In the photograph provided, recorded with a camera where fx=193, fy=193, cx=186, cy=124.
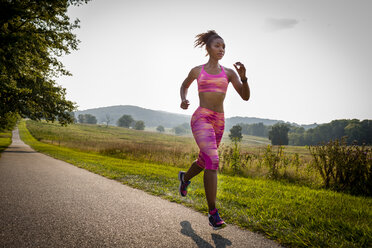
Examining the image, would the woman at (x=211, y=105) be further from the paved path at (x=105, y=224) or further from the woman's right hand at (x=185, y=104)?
the paved path at (x=105, y=224)

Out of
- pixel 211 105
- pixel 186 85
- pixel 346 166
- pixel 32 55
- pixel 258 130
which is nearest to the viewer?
pixel 211 105

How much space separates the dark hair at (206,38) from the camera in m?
2.96

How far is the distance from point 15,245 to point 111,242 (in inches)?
33.9

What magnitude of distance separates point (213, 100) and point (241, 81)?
49cm

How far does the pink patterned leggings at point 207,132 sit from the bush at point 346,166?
200 inches

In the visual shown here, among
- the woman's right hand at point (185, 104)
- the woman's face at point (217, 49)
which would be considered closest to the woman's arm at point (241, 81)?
the woman's face at point (217, 49)

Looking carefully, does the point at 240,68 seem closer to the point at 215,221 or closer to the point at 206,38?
the point at 206,38

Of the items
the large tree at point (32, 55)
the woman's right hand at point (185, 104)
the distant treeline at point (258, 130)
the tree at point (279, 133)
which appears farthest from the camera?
the distant treeline at point (258, 130)

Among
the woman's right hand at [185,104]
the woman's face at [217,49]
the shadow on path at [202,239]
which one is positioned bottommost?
the shadow on path at [202,239]

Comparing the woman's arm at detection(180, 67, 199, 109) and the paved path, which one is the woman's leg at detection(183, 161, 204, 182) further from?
the woman's arm at detection(180, 67, 199, 109)

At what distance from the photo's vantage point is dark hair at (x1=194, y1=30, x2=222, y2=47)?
2.96 meters

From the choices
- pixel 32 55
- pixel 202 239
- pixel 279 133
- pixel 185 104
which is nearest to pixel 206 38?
pixel 185 104

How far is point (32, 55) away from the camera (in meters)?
11.3

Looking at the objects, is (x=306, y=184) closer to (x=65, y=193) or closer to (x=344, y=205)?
(x=344, y=205)
